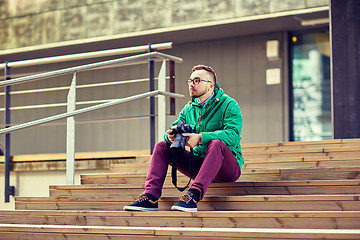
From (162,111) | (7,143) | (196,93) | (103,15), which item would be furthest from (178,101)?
(196,93)

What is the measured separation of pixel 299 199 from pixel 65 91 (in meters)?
8.41

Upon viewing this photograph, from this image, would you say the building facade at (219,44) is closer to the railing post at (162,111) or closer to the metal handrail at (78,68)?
the railing post at (162,111)

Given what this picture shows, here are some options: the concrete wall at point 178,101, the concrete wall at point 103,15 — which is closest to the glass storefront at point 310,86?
the concrete wall at point 178,101

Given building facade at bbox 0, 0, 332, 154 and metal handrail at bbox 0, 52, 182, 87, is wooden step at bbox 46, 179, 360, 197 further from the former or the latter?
building facade at bbox 0, 0, 332, 154

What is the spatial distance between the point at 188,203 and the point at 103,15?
6728 mm

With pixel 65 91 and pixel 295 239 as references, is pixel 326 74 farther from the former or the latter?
pixel 295 239

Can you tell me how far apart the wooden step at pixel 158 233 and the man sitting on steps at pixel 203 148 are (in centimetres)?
23

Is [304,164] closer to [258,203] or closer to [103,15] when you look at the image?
[258,203]

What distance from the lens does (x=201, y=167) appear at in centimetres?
411

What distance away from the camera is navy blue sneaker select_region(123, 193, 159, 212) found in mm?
4160

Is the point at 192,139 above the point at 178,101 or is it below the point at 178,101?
below

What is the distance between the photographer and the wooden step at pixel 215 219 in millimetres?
3686

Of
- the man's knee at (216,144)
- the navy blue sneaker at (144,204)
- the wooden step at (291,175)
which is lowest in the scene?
the navy blue sneaker at (144,204)

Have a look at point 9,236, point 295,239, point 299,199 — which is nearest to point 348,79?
point 299,199
